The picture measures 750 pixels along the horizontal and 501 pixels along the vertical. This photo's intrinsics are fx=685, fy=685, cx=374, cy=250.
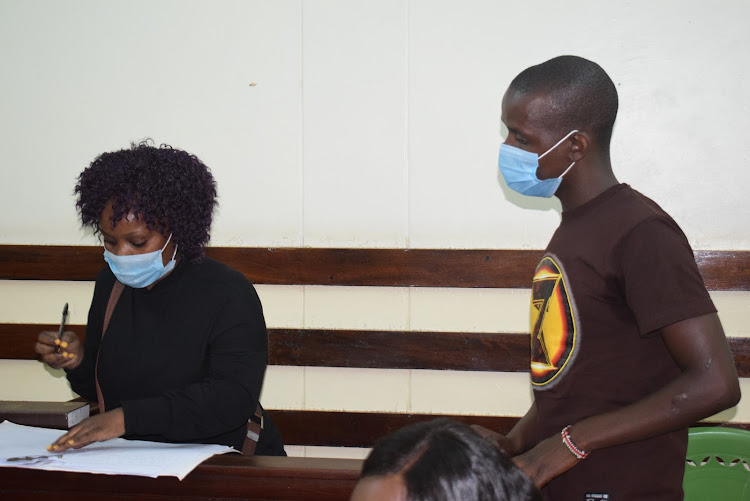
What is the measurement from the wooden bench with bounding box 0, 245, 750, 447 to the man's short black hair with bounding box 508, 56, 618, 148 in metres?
1.38

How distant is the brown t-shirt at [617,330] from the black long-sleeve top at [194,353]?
2.49ft

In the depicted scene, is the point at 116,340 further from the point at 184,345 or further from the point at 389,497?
the point at 389,497

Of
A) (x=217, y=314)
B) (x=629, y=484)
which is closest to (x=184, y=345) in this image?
(x=217, y=314)

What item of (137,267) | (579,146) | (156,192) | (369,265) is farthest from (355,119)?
(579,146)

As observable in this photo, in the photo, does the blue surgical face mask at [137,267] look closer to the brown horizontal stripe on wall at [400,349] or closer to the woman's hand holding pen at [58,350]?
the woman's hand holding pen at [58,350]

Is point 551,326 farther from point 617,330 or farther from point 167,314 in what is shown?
point 167,314

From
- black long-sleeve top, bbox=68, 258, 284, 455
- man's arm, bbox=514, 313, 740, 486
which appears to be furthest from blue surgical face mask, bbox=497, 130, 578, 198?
black long-sleeve top, bbox=68, 258, 284, 455

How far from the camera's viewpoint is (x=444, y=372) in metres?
2.86

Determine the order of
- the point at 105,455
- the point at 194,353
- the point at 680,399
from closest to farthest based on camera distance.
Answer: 1. the point at 680,399
2. the point at 105,455
3. the point at 194,353

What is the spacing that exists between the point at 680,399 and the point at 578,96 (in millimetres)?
615

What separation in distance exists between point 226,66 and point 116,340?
4.98 feet

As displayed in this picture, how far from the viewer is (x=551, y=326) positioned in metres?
1.34

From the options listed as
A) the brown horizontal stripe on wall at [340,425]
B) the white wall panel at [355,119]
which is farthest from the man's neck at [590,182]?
the brown horizontal stripe on wall at [340,425]

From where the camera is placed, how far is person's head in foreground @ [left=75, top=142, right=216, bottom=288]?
1.75m
